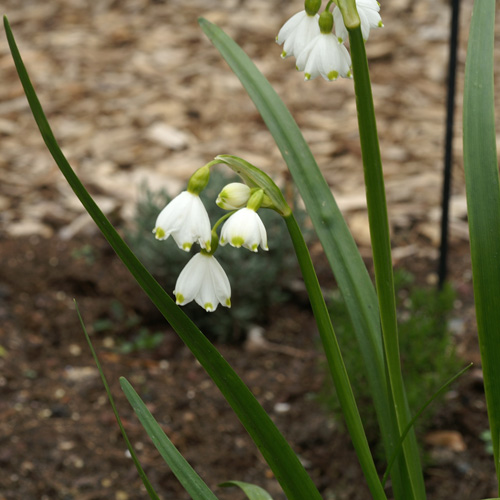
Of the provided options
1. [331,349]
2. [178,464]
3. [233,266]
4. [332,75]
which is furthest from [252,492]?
[233,266]

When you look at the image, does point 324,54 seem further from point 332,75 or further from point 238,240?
point 238,240

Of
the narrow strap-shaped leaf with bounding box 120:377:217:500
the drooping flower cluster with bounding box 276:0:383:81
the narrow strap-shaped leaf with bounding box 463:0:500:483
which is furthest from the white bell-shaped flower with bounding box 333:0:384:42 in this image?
the narrow strap-shaped leaf with bounding box 120:377:217:500

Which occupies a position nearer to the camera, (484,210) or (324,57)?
(324,57)

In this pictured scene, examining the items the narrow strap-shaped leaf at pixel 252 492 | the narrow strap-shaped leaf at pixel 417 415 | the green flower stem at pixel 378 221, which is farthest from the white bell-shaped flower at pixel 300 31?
the narrow strap-shaped leaf at pixel 252 492

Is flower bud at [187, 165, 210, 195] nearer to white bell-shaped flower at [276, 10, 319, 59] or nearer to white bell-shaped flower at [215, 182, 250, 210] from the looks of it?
white bell-shaped flower at [215, 182, 250, 210]

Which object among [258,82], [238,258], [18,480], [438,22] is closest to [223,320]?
[238,258]

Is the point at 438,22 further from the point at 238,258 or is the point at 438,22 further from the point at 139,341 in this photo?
the point at 139,341
